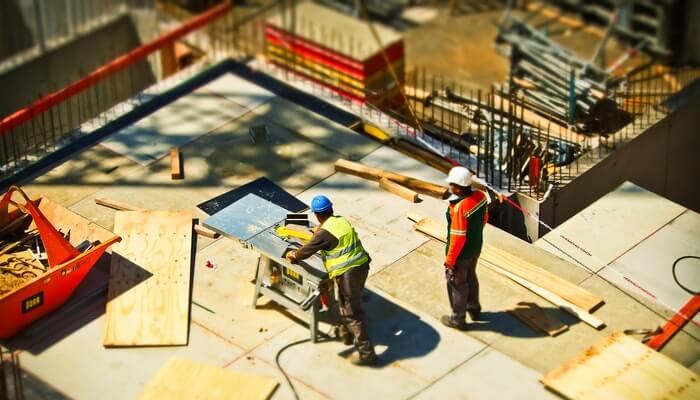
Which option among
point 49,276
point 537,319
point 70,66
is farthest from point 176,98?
point 537,319

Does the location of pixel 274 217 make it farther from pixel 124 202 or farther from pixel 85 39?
pixel 85 39

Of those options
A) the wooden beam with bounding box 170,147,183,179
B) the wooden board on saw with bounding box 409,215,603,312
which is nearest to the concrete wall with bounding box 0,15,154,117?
the wooden beam with bounding box 170,147,183,179

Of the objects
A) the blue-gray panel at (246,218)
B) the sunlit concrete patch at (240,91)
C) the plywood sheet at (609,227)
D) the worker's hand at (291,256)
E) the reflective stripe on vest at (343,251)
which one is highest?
the reflective stripe on vest at (343,251)

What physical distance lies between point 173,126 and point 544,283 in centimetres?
692

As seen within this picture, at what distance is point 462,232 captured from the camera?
13.9 metres

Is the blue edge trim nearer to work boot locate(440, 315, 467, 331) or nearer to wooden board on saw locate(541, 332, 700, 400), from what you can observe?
work boot locate(440, 315, 467, 331)

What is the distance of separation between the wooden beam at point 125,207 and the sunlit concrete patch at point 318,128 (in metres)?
2.88

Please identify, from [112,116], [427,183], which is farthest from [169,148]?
[427,183]

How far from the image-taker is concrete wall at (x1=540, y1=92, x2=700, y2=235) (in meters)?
18.1

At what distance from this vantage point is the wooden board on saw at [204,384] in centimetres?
1370

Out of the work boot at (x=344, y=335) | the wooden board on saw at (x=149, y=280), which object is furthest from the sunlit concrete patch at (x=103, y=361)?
the work boot at (x=344, y=335)

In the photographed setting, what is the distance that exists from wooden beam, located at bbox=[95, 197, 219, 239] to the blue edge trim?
4.84 ft

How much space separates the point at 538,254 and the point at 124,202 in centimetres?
588

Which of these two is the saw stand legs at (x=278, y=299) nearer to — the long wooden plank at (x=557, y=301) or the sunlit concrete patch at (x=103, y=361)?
the sunlit concrete patch at (x=103, y=361)
